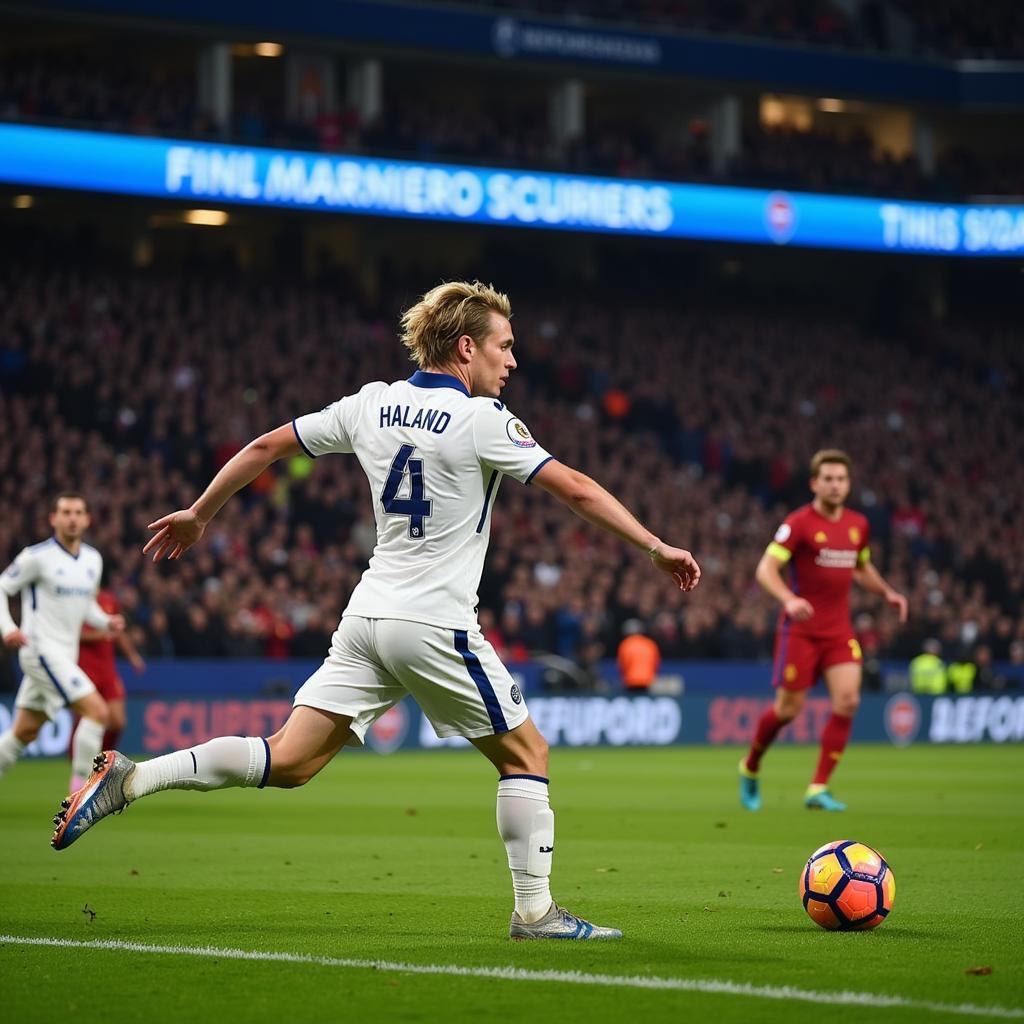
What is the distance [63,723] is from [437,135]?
61.6ft

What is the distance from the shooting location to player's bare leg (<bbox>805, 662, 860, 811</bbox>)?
1459 centimetres

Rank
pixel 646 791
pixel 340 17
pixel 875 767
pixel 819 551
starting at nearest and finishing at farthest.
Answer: pixel 819 551 < pixel 646 791 < pixel 875 767 < pixel 340 17

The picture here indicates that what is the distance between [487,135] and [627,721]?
15.7 m

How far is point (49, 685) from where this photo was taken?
Answer: 14.4 m

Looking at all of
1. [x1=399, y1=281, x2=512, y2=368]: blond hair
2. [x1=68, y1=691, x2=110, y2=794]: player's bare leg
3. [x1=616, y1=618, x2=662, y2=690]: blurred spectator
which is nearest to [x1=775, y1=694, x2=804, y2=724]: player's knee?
[x1=68, y1=691, x2=110, y2=794]: player's bare leg

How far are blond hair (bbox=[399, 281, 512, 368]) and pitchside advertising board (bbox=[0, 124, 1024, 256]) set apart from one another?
26390 millimetres

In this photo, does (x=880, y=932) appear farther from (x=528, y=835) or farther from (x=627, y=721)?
(x=627, y=721)

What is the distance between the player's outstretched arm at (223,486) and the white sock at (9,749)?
6.78m

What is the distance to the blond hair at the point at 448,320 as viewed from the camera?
24.5 feet

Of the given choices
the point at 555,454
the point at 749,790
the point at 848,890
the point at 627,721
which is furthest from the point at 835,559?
the point at 555,454

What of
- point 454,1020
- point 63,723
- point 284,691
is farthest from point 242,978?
point 284,691

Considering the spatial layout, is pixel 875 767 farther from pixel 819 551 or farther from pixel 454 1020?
pixel 454 1020

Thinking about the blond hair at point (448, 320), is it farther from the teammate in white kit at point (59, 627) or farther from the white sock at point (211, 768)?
the teammate in white kit at point (59, 627)

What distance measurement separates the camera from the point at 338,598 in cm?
2769
